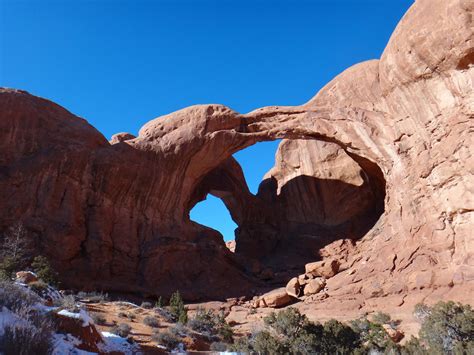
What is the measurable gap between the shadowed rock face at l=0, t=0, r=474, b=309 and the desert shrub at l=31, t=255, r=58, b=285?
2266 mm

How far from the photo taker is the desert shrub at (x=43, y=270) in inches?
644

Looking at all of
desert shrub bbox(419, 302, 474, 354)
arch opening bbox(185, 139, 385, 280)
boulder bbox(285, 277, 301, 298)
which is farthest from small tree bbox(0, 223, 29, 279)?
desert shrub bbox(419, 302, 474, 354)

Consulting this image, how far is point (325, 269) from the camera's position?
21.9 m

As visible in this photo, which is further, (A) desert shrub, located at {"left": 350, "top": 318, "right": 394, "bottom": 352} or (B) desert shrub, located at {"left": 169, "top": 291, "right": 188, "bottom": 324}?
(B) desert shrub, located at {"left": 169, "top": 291, "right": 188, "bottom": 324}

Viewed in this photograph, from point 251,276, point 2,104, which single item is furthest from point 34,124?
point 251,276

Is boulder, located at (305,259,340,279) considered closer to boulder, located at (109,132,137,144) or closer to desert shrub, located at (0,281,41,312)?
boulder, located at (109,132,137,144)

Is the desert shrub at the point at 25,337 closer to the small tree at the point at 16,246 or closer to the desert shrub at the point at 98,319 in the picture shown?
the desert shrub at the point at 98,319

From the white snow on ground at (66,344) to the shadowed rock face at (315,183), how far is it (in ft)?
43.0

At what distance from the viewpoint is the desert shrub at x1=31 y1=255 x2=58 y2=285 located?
16.4 metres

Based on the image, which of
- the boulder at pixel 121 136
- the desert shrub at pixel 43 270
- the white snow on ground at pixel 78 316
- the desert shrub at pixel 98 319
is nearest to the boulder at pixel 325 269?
the desert shrub at pixel 98 319

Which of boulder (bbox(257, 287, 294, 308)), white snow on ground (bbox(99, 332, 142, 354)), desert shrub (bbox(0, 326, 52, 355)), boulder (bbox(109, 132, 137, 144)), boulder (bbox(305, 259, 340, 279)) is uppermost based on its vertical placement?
boulder (bbox(109, 132, 137, 144))

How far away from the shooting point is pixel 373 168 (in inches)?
1052

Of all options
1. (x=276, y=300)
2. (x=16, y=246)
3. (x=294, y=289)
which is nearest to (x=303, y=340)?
(x=276, y=300)

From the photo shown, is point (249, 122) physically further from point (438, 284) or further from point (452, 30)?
point (438, 284)
